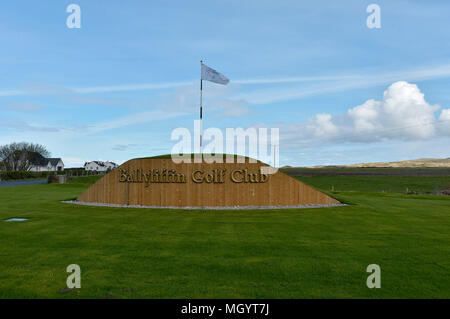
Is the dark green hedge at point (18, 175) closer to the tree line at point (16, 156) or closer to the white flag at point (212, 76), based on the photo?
the tree line at point (16, 156)

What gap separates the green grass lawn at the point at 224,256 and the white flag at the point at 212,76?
40.4 feet

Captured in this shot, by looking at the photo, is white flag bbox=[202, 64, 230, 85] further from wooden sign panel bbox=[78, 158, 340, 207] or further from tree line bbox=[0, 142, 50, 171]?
tree line bbox=[0, 142, 50, 171]

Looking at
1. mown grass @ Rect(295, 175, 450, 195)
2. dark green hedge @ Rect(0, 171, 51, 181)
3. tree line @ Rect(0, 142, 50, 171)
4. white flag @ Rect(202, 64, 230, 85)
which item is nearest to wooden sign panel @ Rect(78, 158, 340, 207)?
white flag @ Rect(202, 64, 230, 85)

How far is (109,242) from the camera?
1122 cm

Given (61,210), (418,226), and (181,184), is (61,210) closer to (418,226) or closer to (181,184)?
(181,184)

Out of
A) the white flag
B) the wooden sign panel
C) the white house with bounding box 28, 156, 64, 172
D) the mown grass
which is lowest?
the mown grass

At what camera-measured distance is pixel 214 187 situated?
22.2 m

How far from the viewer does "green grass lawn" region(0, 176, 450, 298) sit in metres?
6.90

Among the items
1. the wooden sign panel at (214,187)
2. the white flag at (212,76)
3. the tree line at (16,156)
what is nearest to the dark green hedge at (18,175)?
the tree line at (16,156)

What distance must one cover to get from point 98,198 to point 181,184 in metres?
6.94

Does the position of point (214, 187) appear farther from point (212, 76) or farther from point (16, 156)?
point (16, 156)

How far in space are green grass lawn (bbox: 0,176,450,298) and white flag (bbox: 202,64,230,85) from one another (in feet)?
40.4

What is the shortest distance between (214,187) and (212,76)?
→ 899cm

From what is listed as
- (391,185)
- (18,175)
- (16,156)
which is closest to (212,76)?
(391,185)
